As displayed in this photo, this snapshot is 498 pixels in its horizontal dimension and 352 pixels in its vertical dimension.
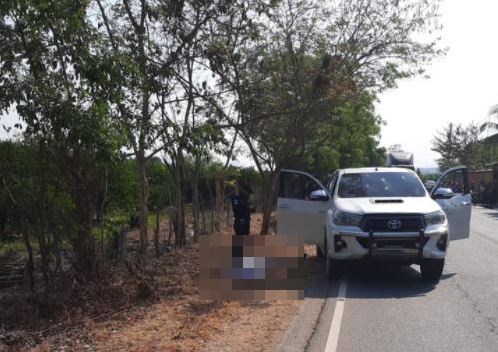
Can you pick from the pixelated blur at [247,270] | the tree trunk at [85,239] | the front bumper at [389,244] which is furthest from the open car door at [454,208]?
the tree trunk at [85,239]

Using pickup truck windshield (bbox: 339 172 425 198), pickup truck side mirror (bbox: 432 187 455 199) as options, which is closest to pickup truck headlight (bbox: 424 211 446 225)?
pickup truck windshield (bbox: 339 172 425 198)

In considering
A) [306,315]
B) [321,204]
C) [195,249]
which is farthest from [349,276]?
[195,249]

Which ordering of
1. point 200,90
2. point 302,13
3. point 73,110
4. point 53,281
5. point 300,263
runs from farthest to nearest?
point 302,13, point 200,90, point 300,263, point 53,281, point 73,110

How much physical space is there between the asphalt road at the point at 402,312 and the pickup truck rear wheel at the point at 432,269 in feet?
0.43

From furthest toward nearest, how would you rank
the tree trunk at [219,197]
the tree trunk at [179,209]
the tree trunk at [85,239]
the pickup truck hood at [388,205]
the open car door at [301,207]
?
1. the tree trunk at [219,197]
2. the tree trunk at [179,209]
3. the open car door at [301,207]
4. the pickup truck hood at [388,205]
5. the tree trunk at [85,239]

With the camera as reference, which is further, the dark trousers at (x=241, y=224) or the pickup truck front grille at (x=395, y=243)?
the dark trousers at (x=241, y=224)

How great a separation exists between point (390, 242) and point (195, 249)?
5395 millimetres

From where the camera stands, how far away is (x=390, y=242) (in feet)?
31.4

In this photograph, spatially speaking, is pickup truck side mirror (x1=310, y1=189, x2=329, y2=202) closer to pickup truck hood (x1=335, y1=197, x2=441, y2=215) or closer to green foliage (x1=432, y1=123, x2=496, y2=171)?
pickup truck hood (x1=335, y1=197, x2=441, y2=215)

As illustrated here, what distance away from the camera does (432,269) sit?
1001cm

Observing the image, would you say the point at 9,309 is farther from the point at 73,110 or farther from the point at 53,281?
the point at 73,110

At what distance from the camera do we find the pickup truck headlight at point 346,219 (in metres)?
9.76

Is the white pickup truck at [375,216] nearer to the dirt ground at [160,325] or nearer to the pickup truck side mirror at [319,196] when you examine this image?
the pickup truck side mirror at [319,196]

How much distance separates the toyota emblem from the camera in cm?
962
